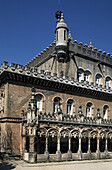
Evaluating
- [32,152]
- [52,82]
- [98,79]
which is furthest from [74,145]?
[98,79]

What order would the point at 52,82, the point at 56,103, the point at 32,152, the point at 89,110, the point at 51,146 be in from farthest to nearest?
the point at 89,110, the point at 56,103, the point at 52,82, the point at 51,146, the point at 32,152

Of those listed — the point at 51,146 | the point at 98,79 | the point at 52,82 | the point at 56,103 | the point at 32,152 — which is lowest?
the point at 51,146

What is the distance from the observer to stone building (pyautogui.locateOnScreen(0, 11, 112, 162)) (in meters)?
22.0

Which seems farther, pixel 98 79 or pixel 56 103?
pixel 98 79

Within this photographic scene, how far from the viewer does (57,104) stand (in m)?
27.0

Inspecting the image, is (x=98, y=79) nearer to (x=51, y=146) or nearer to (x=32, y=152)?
(x=51, y=146)

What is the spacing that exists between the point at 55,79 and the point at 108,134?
9.13 m

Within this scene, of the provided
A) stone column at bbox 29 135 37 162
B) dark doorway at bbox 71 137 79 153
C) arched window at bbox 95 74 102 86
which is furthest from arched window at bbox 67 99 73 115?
stone column at bbox 29 135 37 162

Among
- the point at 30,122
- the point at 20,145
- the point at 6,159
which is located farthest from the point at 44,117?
the point at 6,159

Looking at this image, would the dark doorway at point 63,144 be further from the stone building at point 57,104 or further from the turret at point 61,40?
the turret at point 61,40

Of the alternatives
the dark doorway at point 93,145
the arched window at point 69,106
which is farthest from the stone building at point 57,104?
the dark doorway at point 93,145

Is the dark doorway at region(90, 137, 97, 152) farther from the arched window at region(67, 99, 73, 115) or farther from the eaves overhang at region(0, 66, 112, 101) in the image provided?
the eaves overhang at region(0, 66, 112, 101)

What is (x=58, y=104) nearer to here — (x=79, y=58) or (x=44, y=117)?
(x=44, y=117)

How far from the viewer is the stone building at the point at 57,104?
21953mm
